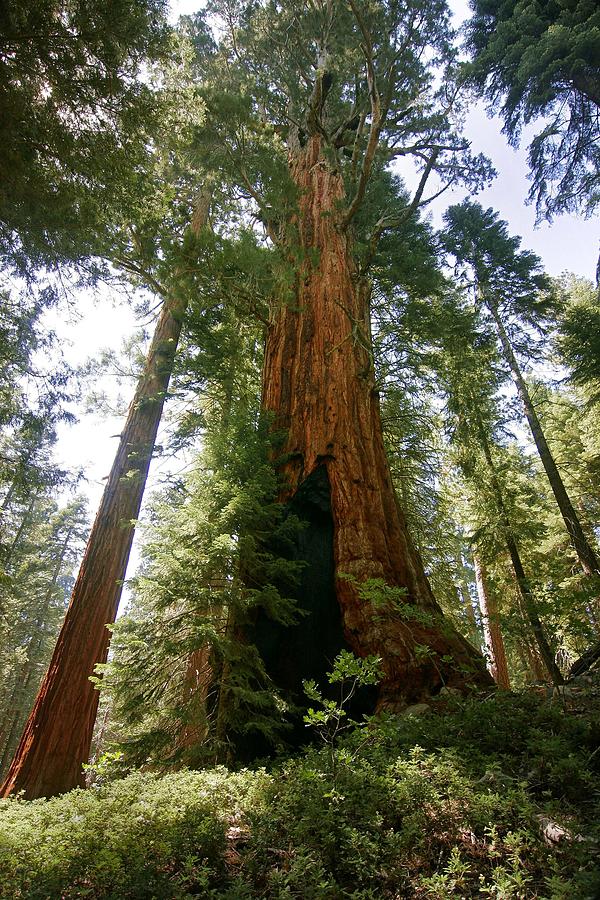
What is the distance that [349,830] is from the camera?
6.66 feet

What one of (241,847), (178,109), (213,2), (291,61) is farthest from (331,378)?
(213,2)

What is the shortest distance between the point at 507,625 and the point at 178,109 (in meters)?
7.19

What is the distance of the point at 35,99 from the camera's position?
16.1ft

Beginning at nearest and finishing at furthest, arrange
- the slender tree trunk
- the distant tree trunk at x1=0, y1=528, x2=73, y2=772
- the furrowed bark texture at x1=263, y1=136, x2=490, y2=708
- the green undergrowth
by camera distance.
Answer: the green undergrowth
the furrowed bark texture at x1=263, y1=136, x2=490, y2=708
the slender tree trunk
the distant tree trunk at x1=0, y1=528, x2=73, y2=772

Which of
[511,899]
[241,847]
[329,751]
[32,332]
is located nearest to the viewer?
[511,899]

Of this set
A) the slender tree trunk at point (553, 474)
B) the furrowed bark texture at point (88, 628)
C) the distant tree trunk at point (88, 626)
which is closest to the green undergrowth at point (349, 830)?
the furrowed bark texture at point (88, 628)

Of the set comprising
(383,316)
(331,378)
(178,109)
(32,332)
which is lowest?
(331,378)

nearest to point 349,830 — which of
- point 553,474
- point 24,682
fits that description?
point 553,474

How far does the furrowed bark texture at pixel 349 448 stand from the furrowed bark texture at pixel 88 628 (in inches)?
89.0

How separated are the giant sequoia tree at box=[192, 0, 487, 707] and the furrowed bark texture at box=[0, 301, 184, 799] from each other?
7.56 feet

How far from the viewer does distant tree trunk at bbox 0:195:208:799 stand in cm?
532

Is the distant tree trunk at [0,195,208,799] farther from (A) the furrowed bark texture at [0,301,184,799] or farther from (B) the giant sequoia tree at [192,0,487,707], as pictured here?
(B) the giant sequoia tree at [192,0,487,707]

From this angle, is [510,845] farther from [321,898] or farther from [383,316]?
[383,316]

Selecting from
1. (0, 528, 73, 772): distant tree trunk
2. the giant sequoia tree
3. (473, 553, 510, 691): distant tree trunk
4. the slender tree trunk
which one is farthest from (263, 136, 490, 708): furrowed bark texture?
(0, 528, 73, 772): distant tree trunk
